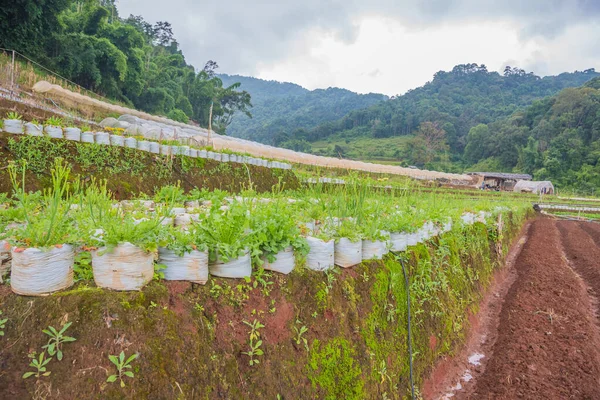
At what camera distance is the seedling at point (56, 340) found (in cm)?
185

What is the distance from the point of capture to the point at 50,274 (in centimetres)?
207

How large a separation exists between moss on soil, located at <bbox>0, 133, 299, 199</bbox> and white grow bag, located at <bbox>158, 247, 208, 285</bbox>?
4032 mm

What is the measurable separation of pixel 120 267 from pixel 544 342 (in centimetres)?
501

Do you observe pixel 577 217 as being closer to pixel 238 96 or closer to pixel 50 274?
pixel 50 274

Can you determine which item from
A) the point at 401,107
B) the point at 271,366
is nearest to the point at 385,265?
the point at 271,366

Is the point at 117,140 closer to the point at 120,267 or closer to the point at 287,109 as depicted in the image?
the point at 120,267

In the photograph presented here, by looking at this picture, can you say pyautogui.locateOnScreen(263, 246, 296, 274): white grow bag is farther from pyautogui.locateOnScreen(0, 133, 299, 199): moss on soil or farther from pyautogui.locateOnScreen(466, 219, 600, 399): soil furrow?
pyautogui.locateOnScreen(0, 133, 299, 199): moss on soil

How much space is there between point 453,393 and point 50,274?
12.6 feet

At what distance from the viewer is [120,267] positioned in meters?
2.16

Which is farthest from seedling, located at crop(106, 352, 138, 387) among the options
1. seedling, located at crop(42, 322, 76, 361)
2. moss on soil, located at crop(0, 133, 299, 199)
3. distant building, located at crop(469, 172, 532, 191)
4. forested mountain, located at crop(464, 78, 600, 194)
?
forested mountain, located at crop(464, 78, 600, 194)

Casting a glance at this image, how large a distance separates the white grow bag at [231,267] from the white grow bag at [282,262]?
0.28m

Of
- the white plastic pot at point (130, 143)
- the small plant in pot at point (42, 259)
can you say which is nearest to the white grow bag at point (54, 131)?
the white plastic pot at point (130, 143)

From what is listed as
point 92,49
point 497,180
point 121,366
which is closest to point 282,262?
point 121,366

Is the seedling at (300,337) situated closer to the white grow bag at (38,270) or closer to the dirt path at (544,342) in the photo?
the white grow bag at (38,270)
